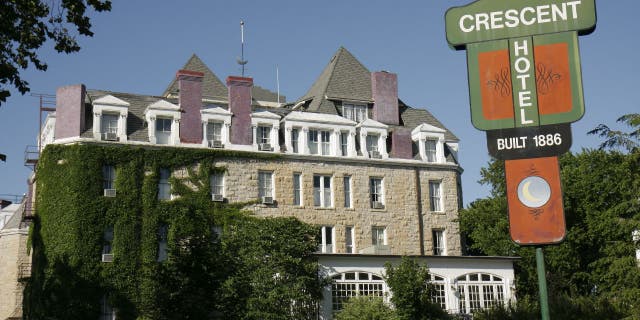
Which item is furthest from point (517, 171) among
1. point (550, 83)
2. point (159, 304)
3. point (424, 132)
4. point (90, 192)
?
point (424, 132)

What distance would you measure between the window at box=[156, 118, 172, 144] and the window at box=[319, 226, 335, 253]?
9.55 m

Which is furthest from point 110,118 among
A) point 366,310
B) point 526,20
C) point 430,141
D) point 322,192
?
point 526,20

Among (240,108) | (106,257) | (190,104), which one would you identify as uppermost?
(190,104)

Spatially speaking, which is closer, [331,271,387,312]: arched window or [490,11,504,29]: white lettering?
[490,11,504,29]: white lettering

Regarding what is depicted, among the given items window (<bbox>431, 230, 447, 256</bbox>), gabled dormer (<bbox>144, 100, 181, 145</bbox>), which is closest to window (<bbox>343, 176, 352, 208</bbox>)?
window (<bbox>431, 230, 447, 256</bbox>)

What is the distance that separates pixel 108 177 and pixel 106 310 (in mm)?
6578

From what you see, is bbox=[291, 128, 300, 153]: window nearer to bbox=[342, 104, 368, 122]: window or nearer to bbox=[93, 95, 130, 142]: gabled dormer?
bbox=[342, 104, 368, 122]: window

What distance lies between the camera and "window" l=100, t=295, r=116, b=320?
41250 mm

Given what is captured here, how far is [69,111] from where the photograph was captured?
43.8 metres

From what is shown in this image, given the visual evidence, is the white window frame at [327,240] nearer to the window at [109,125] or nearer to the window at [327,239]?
the window at [327,239]

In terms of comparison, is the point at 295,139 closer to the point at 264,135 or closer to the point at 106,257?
the point at 264,135

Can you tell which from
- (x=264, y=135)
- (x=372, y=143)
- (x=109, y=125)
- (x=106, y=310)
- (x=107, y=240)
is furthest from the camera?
(x=372, y=143)

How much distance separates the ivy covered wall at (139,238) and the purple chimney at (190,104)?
107cm

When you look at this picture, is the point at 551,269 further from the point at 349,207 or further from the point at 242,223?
the point at 242,223
